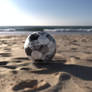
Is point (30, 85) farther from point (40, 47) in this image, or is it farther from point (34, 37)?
point (34, 37)

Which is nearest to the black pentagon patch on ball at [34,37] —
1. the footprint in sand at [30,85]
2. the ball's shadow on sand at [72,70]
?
the ball's shadow on sand at [72,70]

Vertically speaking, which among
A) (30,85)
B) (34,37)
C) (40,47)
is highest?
(34,37)

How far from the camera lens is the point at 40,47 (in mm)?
3025

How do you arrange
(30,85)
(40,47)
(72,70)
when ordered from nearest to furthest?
(30,85), (72,70), (40,47)

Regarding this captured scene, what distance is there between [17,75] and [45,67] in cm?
68

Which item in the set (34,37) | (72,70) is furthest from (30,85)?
(34,37)

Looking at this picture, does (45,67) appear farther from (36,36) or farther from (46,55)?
(36,36)

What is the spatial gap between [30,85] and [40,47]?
1042 millimetres

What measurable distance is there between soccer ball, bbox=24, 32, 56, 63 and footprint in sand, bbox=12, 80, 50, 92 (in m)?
0.87

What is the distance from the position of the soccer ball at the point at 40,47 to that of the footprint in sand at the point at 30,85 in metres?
0.87

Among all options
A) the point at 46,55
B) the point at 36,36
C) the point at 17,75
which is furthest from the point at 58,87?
the point at 36,36

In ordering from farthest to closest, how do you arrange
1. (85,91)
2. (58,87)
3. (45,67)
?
(45,67), (58,87), (85,91)

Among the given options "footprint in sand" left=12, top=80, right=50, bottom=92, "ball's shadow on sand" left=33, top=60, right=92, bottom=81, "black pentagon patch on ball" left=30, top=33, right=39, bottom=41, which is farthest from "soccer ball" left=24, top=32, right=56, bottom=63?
"footprint in sand" left=12, top=80, right=50, bottom=92

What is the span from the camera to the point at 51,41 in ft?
10.4
